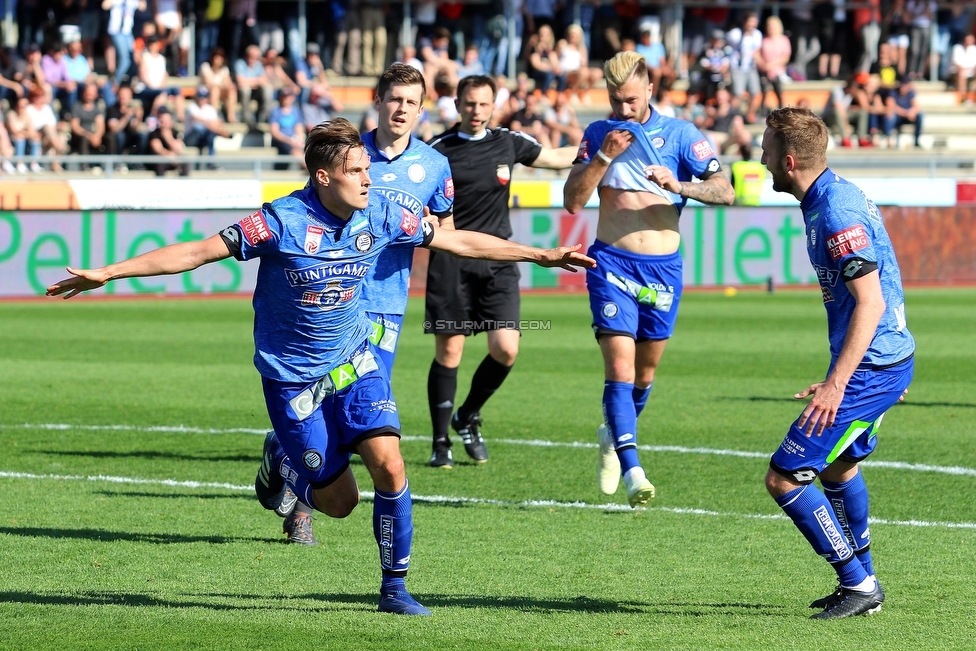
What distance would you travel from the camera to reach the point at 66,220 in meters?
20.3

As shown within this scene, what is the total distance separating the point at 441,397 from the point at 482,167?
1.50m

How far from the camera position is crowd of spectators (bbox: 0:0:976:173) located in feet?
80.8

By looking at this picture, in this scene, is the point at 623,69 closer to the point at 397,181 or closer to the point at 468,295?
the point at 397,181

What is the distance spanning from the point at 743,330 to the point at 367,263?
1216 cm

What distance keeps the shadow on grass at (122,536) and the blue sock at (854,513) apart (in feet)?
8.57

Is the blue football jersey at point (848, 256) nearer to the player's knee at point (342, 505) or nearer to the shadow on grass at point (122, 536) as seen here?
the player's knee at point (342, 505)

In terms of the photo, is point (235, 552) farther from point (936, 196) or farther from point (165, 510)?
point (936, 196)

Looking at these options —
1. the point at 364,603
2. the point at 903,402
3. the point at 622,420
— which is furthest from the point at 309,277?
the point at 903,402

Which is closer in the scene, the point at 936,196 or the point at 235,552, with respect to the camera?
the point at 235,552

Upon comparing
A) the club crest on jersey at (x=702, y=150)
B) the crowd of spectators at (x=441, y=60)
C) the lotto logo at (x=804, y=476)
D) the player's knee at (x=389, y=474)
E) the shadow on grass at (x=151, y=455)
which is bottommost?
the shadow on grass at (x=151, y=455)

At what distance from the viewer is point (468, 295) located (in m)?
8.80

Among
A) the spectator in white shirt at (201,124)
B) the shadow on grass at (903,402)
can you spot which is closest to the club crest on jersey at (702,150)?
the shadow on grass at (903,402)

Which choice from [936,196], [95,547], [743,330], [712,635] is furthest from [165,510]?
[936,196]

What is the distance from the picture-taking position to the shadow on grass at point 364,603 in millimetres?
5191
